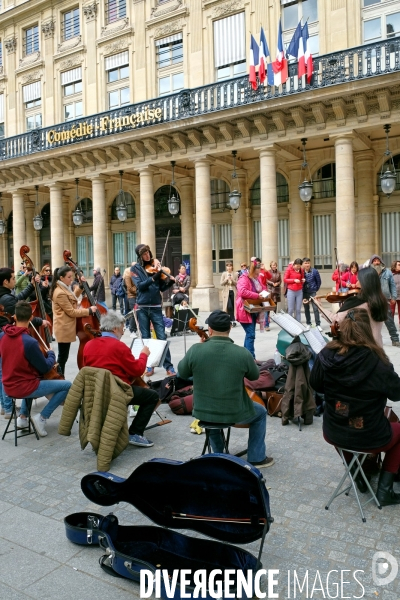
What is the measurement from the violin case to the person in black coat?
3.78ft

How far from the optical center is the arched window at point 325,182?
65.6ft

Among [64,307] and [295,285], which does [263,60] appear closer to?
[295,285]

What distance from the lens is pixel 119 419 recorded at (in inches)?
185

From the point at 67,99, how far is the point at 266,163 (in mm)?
12909

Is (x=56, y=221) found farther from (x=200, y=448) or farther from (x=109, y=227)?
(x=200, y=448)

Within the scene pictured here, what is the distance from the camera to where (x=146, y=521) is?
372cm

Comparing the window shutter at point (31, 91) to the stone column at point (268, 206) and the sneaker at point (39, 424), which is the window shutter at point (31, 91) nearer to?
the stone column at point (268, 206)

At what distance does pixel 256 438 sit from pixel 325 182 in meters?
17.3

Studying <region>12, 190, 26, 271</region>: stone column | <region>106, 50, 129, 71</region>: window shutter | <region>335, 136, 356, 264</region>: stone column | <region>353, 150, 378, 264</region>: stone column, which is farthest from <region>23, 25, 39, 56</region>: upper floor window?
<region>335, 136, 356, 264</region>: stone column

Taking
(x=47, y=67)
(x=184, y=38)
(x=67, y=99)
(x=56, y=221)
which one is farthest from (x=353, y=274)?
(x=47, y=67)

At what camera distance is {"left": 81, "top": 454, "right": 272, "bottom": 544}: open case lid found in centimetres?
283

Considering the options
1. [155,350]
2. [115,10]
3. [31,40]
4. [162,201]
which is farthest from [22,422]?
[31,40]

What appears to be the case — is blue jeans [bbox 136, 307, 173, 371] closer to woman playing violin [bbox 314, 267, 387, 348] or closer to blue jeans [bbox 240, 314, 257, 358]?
blue jeans [bbox 240, 314, 257, 358]

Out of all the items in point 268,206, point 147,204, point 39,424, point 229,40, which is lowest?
point 39,424
